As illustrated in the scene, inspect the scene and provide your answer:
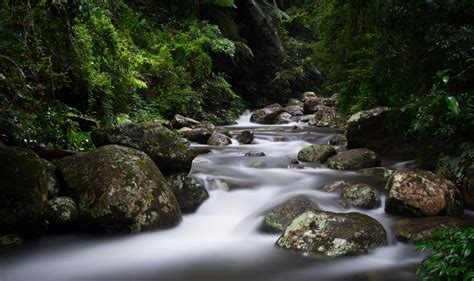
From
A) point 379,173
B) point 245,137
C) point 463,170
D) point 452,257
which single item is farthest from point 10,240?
point 245,137

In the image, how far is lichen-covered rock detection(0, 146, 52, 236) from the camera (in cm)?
429

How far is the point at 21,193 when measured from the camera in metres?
4.35

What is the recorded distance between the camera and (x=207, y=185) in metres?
6.55

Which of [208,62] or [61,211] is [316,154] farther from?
[208,62]

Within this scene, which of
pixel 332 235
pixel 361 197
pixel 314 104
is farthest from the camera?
pixel 314 104

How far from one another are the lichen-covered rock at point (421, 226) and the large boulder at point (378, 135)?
11.2 ft

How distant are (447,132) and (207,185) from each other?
369cm

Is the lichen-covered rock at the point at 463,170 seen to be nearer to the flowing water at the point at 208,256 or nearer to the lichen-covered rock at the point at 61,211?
the flowing water at the point at 208,256

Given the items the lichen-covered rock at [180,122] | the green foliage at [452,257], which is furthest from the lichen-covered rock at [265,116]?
the green foliage at [452,257]

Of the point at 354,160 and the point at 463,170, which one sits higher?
the point at 463,170

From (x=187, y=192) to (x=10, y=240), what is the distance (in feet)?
7.77

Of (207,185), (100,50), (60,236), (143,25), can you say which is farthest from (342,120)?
(60,236)

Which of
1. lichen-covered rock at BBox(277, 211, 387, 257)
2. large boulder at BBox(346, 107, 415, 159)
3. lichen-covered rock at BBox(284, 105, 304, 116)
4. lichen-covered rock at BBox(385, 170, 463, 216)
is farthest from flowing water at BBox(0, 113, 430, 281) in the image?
lichen-covered rock at BBox(284, 105, 304, 116)

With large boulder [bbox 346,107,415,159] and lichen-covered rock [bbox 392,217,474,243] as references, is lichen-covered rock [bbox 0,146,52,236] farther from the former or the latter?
large boulder [bbox 346,107,415,159]
